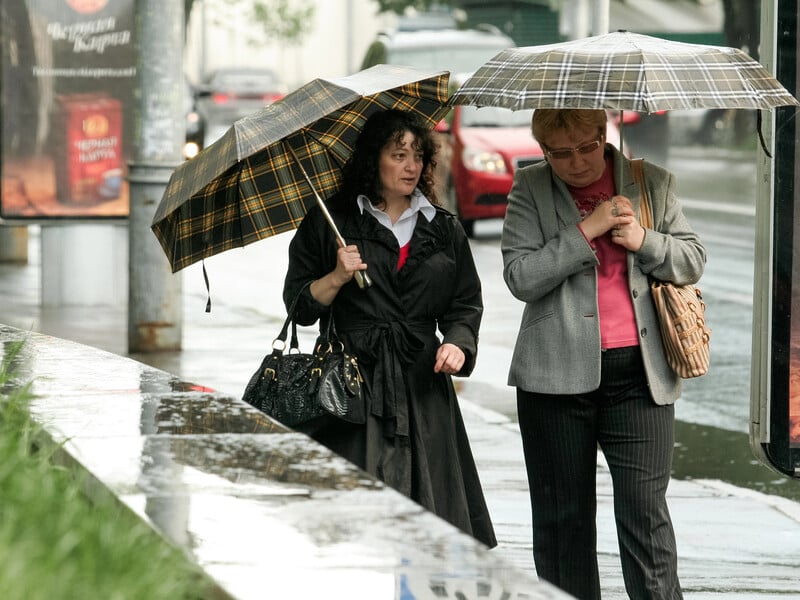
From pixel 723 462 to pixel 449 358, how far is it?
3640 mm

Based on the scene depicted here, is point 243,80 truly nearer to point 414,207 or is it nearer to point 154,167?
point 154,167

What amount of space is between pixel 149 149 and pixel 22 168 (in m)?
2.16

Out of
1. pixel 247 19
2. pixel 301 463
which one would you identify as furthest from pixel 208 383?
pixel 247 19

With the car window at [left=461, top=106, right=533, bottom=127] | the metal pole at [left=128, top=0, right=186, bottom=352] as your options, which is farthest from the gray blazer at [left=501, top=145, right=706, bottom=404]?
the car window at [left=461, top=106, right=533, bottom=127]

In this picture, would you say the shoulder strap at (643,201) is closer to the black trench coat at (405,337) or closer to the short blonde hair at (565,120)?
the short blonde hair at (565,120)

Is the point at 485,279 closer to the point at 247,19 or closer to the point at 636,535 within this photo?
the point at 636,535

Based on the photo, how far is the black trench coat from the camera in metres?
4.88

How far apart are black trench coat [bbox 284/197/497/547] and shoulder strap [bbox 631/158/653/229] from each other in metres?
0.61

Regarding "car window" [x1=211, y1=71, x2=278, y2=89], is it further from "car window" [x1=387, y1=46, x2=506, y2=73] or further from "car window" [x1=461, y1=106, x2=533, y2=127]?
"car window" [x1=461, y1=106, x2=533, y2=127]

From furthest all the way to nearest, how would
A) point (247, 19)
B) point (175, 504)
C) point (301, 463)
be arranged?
point (247, 19) < point (301, 463) < point (175, 504)

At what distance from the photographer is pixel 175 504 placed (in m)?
3.27

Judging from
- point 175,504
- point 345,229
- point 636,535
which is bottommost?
point 636,535

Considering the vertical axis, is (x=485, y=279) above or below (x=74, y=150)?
below

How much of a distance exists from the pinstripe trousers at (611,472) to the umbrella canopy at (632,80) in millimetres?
795
